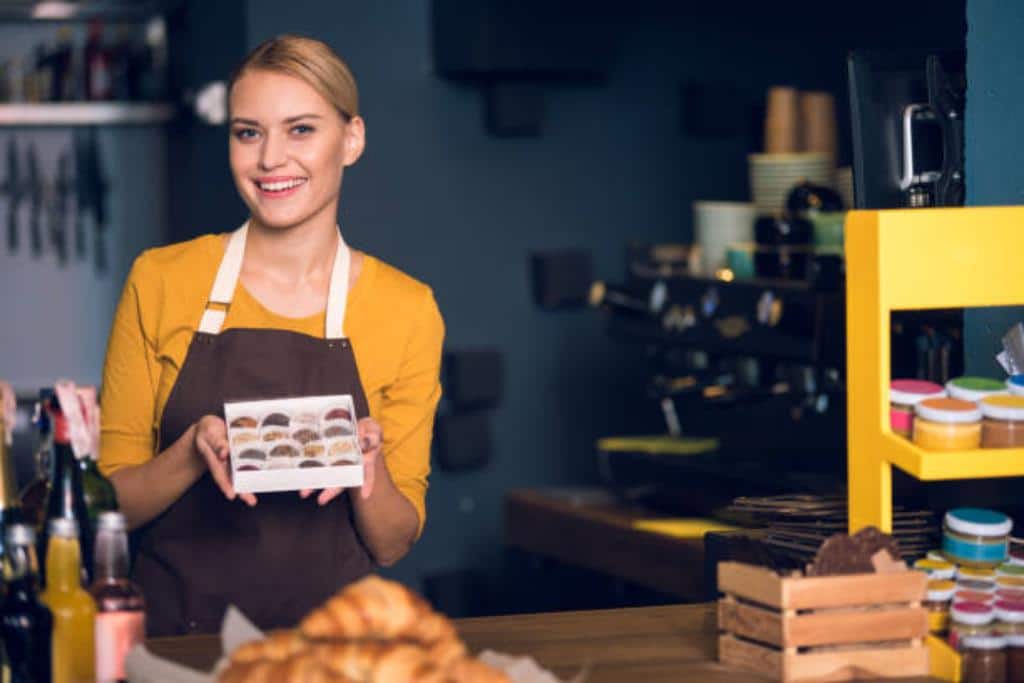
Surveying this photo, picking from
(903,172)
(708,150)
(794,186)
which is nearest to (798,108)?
(794,186)

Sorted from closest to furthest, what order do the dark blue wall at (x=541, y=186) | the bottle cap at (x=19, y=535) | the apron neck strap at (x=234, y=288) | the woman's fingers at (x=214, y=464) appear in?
the bottle cap at (x=19, y=535)
the woman's fingers at (x=214, y=464)
the apron neck strap at (x=234, y=288)
the dark blue wall at (x=541, y=186)

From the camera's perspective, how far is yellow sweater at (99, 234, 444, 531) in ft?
8.55

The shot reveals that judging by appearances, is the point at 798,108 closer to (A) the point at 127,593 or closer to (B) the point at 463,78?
(B) the point at 463,78

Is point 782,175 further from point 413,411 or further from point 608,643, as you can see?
point 608,643

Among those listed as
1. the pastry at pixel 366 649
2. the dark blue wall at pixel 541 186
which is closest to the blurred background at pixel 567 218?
the dark blue wall at pixel 541 186

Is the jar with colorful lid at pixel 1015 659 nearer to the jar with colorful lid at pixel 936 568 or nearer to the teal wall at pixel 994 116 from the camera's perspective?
the jar with colorful lid at pixel 936 568

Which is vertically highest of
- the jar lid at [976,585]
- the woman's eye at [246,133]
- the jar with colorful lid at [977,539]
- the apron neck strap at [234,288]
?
the woman's eye at [246,133]

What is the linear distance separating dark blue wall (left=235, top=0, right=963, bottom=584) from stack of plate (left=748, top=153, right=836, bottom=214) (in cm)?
78

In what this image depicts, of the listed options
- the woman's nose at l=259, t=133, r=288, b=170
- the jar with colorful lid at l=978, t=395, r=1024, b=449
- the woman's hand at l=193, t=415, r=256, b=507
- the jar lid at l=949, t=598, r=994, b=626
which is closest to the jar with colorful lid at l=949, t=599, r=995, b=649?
the jar lid at l=949, t=598, r=994, b=626

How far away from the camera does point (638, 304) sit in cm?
461

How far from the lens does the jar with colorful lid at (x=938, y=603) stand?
7.00 feet

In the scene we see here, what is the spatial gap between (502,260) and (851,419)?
9.35 ft

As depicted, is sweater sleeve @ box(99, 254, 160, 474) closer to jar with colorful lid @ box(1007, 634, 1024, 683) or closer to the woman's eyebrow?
the woman's eyebrow

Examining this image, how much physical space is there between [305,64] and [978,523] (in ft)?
3.78
